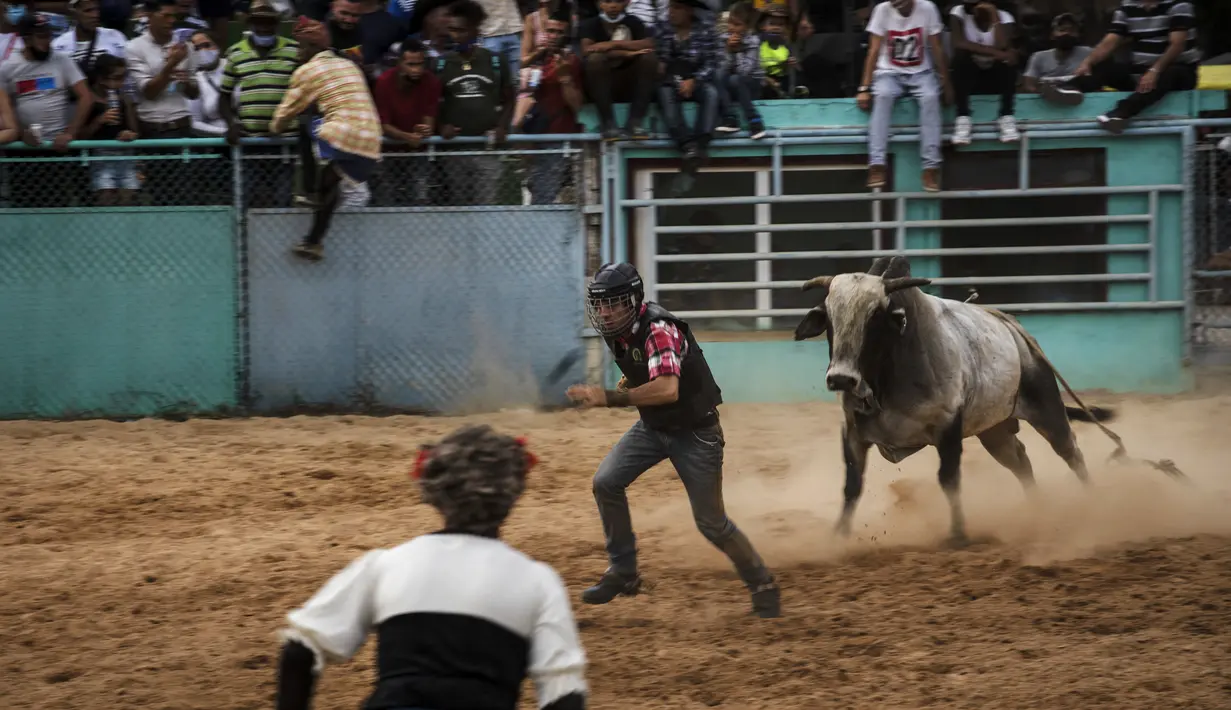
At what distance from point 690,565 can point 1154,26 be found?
773 cm

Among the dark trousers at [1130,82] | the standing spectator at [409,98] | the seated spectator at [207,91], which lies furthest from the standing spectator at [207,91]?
the dark trousers at [1130,82]

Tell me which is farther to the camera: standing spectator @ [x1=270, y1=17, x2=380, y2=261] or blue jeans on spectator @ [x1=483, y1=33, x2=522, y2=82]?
blue jeans on spectator @ [x1=483, y1=33, x2=522, y2=82]

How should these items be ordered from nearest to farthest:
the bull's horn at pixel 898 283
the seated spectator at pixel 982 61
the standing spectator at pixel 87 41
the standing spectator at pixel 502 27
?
the bull's horn at pixel 898 283 < the standing spectator at pixel 87 41 < the seated spectator at pixel 982 61 < the standing spectator at pixel 502 27

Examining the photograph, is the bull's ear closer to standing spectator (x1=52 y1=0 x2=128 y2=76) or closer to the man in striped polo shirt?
the man in striped polo shirt

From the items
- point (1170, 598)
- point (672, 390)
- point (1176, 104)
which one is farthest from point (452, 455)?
point (1176, 104)

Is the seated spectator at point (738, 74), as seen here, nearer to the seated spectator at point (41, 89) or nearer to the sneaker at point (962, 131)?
the sneaker at point (962, 131)

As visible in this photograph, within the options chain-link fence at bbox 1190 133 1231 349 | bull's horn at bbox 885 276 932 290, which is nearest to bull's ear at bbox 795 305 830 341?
bull's horn at bbox 885 276 932 290

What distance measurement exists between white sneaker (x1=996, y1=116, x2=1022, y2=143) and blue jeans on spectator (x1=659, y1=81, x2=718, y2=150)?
8.41 ft

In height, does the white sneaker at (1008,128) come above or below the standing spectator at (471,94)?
below

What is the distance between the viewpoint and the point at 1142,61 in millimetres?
12875

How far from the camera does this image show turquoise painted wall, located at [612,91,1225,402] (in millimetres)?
13008

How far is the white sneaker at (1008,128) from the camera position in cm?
1282

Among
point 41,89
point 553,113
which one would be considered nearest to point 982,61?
point 553,113

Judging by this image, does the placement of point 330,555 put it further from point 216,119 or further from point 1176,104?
point 1176,104
